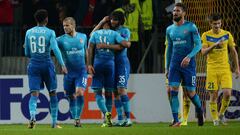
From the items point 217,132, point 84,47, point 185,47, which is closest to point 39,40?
point 84,47

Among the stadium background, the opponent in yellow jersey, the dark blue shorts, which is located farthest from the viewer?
the stadium background

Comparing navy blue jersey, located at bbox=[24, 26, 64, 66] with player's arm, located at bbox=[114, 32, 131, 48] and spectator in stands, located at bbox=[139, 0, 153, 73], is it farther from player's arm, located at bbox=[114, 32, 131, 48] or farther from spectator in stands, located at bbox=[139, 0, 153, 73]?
spectator in stands, located at bbox=[139, 0, 153, 73]

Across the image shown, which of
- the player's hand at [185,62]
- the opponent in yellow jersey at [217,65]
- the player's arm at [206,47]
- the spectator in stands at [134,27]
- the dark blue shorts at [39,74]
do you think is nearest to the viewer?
the player's hand at [185,62]

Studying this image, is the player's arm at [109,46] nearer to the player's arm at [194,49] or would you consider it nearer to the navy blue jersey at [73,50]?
the navy blue jersey at [73,50]

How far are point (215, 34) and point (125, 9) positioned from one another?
4.03m

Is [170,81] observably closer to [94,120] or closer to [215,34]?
[215,34]

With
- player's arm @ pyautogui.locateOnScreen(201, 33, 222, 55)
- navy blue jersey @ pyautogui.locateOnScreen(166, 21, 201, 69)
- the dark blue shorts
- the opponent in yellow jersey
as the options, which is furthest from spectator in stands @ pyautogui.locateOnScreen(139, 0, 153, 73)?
the dark blue shorts

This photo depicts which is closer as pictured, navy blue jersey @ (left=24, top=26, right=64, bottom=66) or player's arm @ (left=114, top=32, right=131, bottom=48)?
navy blue jersey @ (left=24, top=26, right=64, bottom=66)

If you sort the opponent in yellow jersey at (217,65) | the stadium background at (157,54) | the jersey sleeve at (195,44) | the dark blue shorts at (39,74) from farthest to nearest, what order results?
the stadium background at (157,54)
the opponent in yellow jersey at (217,65)
the dark blue shorts at (39,74)
the jersey sleeve at (195,44)

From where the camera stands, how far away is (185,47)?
1753 centimetres

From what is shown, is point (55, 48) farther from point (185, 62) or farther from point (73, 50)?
point (185, 62)

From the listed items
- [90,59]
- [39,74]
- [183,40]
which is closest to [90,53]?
[90,59]

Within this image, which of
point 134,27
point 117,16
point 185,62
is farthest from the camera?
point 134,27

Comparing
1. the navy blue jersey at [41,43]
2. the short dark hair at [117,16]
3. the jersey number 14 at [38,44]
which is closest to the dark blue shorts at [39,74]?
the navy blue jersey at [41,43]
